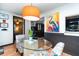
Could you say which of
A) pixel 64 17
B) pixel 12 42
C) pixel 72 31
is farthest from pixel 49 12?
pixel 12 42

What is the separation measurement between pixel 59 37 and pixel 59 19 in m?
0.58

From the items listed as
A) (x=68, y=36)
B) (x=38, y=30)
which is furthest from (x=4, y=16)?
(x=68, y=36)

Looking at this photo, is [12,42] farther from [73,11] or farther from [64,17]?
[73,11]

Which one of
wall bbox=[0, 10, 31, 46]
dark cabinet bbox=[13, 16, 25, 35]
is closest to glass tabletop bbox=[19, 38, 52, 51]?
wall bbox=[0, 10, 31, 46]

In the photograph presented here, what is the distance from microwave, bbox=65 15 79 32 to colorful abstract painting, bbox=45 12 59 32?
1.58 ft

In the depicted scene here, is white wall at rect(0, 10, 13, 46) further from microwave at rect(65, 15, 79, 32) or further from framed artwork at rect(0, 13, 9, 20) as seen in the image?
microwave at rect(65, 15, 79, 32)

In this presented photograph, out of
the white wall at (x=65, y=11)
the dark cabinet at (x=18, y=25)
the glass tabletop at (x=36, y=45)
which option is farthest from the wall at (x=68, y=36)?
the dark cabinet at (x=18, y=25)

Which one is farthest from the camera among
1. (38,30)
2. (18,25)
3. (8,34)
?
(18,25)

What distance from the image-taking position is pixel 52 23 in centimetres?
338

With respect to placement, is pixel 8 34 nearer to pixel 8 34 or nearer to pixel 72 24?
pixel 8 34

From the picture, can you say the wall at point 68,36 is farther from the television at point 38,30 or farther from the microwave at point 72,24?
the television at point 38,30

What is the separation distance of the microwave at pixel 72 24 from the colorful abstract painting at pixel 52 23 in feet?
1.58

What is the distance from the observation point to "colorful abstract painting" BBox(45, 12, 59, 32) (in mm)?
3084

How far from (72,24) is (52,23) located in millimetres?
923
